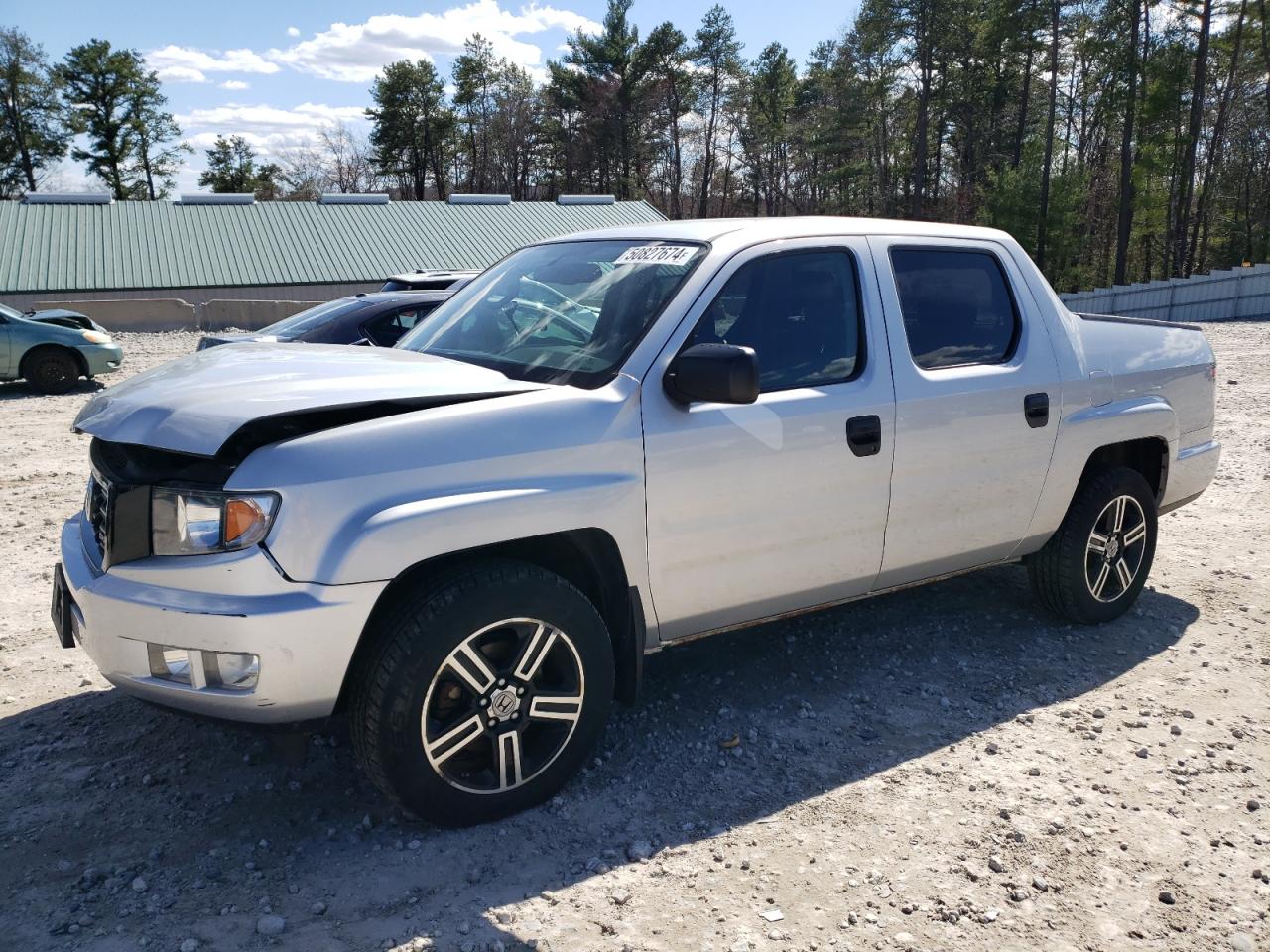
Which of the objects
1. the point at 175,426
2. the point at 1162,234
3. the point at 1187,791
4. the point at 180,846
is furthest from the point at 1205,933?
the point at 1162,234

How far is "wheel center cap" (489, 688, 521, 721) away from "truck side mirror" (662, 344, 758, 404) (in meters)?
1.13

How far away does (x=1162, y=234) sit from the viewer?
5538 centimetres

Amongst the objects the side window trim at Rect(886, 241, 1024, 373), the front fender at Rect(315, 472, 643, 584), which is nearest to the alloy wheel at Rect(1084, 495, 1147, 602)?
the side window trim at Rect(886, 241, 1024, 373)

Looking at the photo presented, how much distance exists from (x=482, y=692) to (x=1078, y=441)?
118 inches

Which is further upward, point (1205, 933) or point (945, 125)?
point (945, 125)

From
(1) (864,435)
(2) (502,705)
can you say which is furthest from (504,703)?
(1) (864,435)

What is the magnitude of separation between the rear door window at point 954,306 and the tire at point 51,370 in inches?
515

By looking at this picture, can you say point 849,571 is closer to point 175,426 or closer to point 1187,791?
point 1187,791

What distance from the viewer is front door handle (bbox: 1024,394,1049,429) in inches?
168

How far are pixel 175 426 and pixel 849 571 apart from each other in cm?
248

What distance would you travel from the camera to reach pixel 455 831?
10.4 feet

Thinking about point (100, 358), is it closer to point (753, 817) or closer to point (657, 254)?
point (657, 254)

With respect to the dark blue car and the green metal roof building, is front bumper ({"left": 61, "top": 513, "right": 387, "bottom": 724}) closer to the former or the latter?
the dark blue car

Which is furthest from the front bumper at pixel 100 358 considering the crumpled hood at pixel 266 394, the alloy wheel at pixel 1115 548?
the alloy wheel at pixel 1115 548
